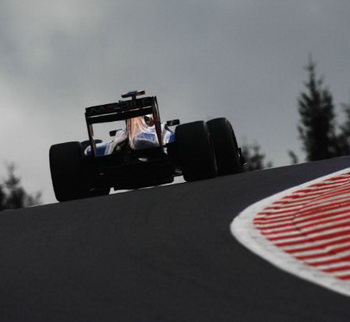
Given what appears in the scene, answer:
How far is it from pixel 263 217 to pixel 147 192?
13.7 feet

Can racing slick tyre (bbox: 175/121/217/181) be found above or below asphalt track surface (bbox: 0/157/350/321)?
below

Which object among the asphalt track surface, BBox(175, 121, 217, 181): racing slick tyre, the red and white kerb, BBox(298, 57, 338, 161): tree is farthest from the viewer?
BBox(298, 57, 338, 161): tree

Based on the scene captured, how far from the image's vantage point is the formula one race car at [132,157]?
58.6ft

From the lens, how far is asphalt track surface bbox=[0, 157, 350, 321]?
7477 mm

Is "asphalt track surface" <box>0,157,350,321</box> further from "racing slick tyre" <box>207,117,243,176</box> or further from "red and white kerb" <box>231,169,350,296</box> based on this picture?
"racing slick tyre" <box>207,117,243,176</box>

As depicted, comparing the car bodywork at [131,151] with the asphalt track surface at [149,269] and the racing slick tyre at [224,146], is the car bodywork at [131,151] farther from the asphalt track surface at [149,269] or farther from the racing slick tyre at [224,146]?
the asphalt track surface at [149,269]

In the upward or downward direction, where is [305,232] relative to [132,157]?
upward

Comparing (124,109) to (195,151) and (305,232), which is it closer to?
(195,151)

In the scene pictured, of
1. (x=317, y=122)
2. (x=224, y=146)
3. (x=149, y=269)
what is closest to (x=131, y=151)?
(x=224, y=146)

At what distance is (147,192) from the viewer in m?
15.4

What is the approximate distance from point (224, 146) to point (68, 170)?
8.01 feet

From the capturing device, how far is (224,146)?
60.5 ft

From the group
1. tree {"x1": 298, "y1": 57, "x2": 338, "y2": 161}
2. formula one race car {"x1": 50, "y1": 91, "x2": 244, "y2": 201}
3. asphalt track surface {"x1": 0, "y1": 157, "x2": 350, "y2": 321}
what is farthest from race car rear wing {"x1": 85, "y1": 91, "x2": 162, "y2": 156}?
tree {"x1": 298, "y1": 57, "x2": 338, "y2": 161}

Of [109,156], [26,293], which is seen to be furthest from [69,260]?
[109,156]
